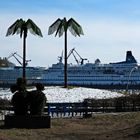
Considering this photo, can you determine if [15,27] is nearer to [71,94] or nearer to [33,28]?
[33,28]

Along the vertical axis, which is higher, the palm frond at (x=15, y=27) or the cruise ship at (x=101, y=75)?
the palm frond at (x=15, y=27)

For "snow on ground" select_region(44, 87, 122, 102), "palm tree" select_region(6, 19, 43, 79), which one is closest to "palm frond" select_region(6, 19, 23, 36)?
"palm tree" select_region(6, 19, 43, 79)

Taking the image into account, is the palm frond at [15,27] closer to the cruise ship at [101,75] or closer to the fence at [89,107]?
the fence at [89,107]

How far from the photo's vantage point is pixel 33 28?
181ft

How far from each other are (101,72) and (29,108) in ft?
322

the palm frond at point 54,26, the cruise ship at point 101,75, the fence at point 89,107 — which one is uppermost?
the palm frond at point 54,26

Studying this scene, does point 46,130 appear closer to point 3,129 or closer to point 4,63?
point 3,129

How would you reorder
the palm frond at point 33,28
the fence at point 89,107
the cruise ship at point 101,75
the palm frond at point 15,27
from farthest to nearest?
the cruise ship at point 101,75 < the palm frond at point 15,27 < the palm frond at point 33,28 < the fence at point 89,107

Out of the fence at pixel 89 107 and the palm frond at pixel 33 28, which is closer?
the fence at pixel 89 107

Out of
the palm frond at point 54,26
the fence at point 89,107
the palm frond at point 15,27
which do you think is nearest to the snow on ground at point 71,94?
the palm frond at point 54,26

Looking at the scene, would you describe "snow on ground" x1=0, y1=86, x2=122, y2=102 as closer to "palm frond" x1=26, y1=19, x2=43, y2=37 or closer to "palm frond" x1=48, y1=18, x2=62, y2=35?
"palm frond" x1=26, y1=19, x2=43, y2=37

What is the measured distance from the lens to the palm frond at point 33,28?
55031 mm

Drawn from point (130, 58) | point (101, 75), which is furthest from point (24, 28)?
point (130, 58)

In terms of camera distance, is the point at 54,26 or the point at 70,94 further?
the point at 54,26
